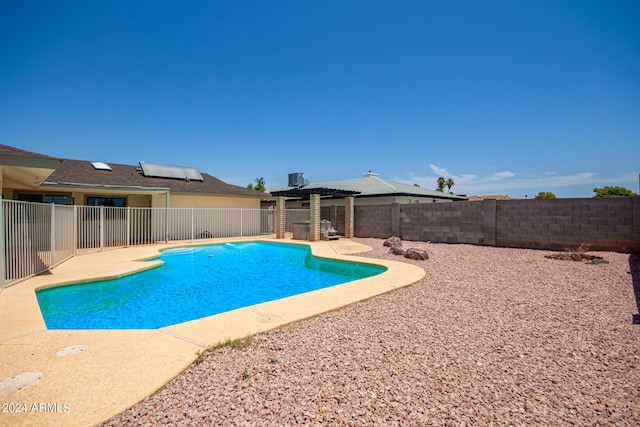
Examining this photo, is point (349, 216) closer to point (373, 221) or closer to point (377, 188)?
point (373, 221)

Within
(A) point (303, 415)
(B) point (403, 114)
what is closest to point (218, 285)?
(A) point (303, 415)

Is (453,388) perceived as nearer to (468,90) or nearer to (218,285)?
(218,285)

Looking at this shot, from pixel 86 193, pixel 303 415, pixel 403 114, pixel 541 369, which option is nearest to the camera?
pixel 303 415

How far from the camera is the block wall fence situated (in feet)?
32.0

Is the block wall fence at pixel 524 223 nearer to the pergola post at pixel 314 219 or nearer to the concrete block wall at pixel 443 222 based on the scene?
the concrete block wall at pixel 443 222

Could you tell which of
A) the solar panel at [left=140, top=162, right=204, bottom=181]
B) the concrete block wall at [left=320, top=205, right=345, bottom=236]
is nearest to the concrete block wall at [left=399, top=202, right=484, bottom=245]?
the concrete block wall at [left=320, top=205, right=345, bottom=236]

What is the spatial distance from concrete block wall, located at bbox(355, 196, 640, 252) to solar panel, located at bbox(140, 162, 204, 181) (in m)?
13.6

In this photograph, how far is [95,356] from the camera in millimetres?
3088

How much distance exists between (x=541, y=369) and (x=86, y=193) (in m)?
19.7

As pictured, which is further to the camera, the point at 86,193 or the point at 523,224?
the point at 86,193

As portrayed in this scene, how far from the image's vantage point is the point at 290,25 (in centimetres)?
1270

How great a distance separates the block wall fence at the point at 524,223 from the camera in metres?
9.74

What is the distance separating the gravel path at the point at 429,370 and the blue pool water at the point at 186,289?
2910 mm

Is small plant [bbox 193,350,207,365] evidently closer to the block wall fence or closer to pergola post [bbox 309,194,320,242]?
the block wall fence
